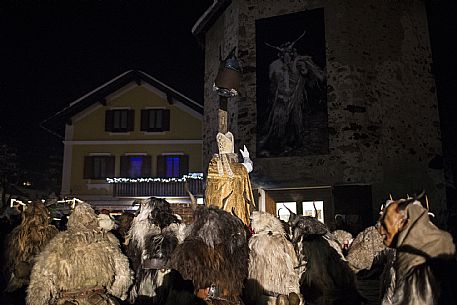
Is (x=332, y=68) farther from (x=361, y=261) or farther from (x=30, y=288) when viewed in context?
(x=30, y=288)

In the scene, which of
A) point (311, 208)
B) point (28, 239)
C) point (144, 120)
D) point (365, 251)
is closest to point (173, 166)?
point (144, 120)

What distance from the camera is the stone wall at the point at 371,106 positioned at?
14.1m

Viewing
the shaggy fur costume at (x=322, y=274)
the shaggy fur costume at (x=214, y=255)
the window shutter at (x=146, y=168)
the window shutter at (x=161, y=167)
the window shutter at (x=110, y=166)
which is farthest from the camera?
the window shutter at (x=110, y=166)

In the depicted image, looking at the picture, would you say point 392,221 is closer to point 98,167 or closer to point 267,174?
point 267,174

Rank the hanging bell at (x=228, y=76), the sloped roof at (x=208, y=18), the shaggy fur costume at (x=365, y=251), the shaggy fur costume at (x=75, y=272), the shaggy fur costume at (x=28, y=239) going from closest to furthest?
the shaggy fur costume at (x=75, y=272), the shaggy fur costume at (x=28, y=239), the shaggy fur costume at (x=365, y=251), the hanging bell at (x=228, y=76), the sloped roof at (x=208, y=18)

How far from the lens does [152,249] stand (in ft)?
17.8

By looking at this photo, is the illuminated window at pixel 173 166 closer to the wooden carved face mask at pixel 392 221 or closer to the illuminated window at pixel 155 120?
the illuminated window at pixel 155 120

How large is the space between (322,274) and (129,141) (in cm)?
1996

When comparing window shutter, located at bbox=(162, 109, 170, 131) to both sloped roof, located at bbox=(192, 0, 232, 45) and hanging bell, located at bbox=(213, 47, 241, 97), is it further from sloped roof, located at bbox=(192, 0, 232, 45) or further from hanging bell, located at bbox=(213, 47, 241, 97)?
hanging bell, located at bbox=(213, 47, 241, 97)

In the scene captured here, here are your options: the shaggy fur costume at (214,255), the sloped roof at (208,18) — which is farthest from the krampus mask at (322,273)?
the sloped roof at (208,18)

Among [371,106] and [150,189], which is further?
[150,189]

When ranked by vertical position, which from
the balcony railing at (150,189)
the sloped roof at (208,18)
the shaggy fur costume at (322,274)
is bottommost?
the shaggy fur costume at (322,274)

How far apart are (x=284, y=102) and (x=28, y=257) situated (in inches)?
416

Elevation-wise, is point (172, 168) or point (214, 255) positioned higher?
point (172, 168)
